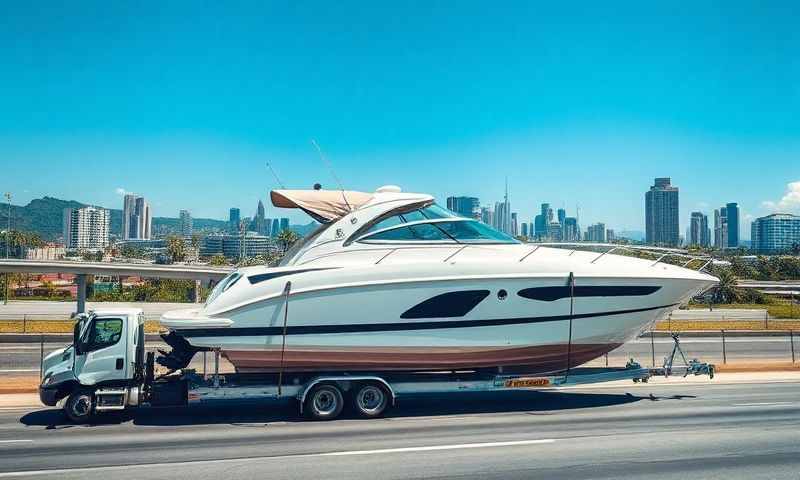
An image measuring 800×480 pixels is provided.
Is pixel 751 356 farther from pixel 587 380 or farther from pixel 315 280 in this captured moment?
pixel 315 280

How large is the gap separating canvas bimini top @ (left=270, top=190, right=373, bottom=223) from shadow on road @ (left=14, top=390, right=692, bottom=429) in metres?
4.33

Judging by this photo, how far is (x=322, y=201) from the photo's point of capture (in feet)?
45.2

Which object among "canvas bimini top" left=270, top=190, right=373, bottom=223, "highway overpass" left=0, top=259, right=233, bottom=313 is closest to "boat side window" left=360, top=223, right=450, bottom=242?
"canvas bimini top" left=270, top=190, right=373, bottom=223

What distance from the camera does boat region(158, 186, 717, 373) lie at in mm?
11391

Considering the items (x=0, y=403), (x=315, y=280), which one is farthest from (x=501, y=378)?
(x=0, y=403)

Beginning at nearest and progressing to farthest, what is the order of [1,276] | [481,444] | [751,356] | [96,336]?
1. [481,444]
2. [96,336]
3. [751,356]
4. [1,276]

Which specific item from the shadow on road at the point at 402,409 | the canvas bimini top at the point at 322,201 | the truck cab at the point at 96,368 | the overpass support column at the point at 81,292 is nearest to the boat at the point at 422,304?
the canvas bimini top at the point at 322,201

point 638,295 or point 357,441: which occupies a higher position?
point 638,295

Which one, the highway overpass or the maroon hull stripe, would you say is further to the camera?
the highway overpass

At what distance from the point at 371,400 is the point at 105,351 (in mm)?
5247

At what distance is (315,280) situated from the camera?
11.6 meters

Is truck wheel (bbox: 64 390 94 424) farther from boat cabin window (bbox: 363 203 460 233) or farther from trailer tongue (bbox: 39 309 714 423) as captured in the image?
boat cabin window (bbox: 363 203 460 233)

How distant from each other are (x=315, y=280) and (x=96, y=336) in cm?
436

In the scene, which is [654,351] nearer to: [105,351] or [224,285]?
[224,285]
